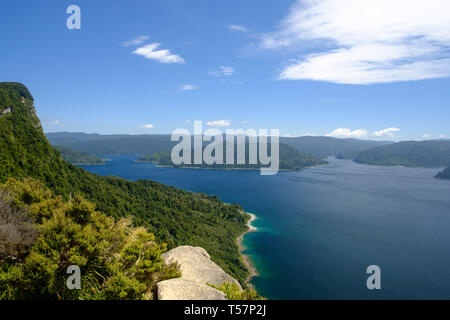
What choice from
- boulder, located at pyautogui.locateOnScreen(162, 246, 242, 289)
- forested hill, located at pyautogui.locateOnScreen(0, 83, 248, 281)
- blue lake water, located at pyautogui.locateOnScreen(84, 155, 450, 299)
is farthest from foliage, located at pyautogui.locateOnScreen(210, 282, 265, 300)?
blue lake water, located at pyautogui.locateOnScreen(84, 155, 450, 299)

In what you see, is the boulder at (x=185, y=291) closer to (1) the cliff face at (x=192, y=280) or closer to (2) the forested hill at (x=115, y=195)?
(1) the cliff face at (x=192, y=280)

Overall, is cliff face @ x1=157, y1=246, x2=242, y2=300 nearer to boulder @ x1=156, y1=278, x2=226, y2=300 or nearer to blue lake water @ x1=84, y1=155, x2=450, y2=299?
boulder @ x1=156, y1=278, x2=226, y2=300

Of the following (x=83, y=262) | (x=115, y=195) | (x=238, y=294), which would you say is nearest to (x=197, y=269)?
(x=238, y=294)

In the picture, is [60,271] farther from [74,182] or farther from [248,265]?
[74,182]

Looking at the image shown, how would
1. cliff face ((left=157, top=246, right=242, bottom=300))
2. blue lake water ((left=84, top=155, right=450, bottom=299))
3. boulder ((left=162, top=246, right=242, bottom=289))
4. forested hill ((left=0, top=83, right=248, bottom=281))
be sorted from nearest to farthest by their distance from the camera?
1. cliff face ((left=157, top=246, right=242, bottom=300))
2. boulder ((left=162, top=246, right=242, bottom=289))
3. forested hill ((left=0, top=83, right=248, bottom=281))
4. blue lake water ((left=84, top=155, right=450, bottom=299))

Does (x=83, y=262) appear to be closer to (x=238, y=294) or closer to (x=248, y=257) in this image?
(x=238, y=294)
